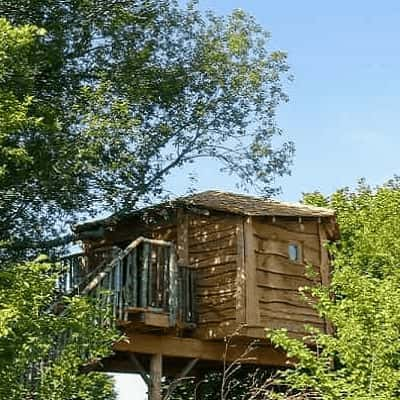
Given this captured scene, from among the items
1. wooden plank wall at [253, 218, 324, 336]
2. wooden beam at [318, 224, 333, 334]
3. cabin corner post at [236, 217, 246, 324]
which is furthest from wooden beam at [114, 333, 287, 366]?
wooden beam at [318, 224, 333, 334]

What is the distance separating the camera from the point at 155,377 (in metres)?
17.0

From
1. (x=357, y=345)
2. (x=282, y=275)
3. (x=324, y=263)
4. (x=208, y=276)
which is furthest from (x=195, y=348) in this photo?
(x=357, y=345)

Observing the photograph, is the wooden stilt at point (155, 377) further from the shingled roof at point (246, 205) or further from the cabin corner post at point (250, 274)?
the shingled roof at point (246, 205)

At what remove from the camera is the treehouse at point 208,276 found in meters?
16.5

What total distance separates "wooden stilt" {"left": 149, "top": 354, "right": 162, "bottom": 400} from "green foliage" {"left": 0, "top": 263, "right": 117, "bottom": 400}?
513 centimetres

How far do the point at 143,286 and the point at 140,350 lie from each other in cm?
146

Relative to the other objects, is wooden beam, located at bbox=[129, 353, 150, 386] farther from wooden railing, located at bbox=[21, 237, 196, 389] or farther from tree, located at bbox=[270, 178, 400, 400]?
tree, located at bbox=[270, 178, 400, 400]

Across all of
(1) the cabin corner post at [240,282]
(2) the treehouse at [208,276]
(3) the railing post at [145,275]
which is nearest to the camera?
(3) the railing post at [145,275]

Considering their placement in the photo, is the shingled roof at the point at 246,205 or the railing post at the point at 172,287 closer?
the railing post at the point at 172,287

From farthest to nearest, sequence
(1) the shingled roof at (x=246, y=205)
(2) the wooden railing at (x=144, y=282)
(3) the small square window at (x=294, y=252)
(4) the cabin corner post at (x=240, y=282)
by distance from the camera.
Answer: (3) the small square window at (x=294, y=252)
(1) the shingled roof at (x=246, y=205)
(4) the cabin corner post at (x=240, y=282)
(2) the wooden railing at (x=144, y=282)

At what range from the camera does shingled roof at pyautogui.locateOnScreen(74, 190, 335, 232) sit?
18.3 meters

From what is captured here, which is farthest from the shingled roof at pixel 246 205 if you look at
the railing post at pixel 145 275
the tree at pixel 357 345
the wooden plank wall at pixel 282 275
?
the tree at pixel 357 345

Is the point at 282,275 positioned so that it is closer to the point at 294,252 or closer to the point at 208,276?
the point at 294,252

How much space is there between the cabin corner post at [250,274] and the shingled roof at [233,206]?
36 centimetres
